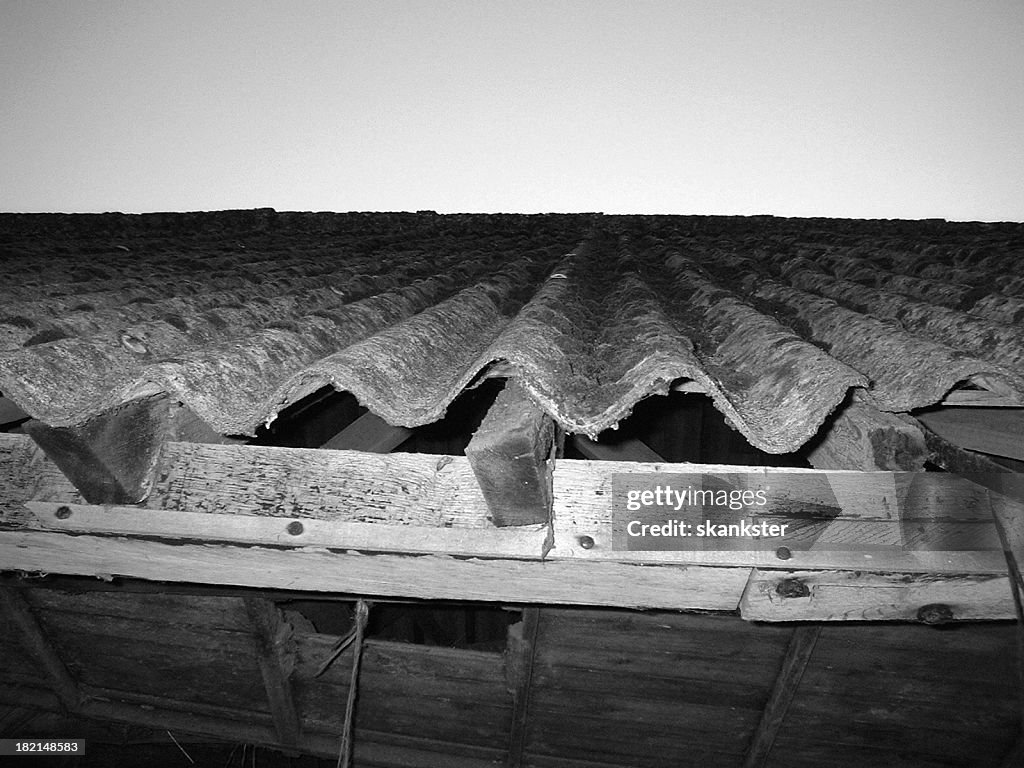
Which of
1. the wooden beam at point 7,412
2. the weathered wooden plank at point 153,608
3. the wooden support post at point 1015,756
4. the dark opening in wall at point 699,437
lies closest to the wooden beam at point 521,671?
the weathered wooden plank at point 153,608

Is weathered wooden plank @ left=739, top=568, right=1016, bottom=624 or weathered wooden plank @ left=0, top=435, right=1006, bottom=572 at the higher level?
weathered wooden plank @ left=0, top=435, right=1006, bottom=572

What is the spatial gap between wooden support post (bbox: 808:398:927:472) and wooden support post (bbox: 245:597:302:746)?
8.86 ft

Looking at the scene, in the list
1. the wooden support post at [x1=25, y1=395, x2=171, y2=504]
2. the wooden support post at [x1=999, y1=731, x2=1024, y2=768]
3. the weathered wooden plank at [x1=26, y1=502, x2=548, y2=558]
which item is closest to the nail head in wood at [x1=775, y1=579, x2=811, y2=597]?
the weathered wooden plank at [x1=26, y1=502, x2=548, y2=558]

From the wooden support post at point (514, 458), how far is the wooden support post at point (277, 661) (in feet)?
Answer: 6.74

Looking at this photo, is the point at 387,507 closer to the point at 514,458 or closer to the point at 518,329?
the point at 514,458

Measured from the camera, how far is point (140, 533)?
1.55 m

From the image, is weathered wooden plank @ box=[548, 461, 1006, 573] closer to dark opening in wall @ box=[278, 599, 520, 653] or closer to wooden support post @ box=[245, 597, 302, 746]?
wooden support post @ box=[245, 597, 302, 746]

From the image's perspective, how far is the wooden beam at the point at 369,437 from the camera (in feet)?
6.79

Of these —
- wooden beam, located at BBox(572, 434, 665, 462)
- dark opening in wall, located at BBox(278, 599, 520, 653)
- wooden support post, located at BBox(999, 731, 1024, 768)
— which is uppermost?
wooden beam, located at BBox(572, 434, 665, 462)

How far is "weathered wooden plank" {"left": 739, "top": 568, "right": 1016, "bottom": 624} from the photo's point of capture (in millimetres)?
1505

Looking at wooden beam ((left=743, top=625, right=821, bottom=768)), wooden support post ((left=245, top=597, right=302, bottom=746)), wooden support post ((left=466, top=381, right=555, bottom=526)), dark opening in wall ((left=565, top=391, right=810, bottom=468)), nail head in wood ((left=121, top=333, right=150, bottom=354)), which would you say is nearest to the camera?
wooden support post ((left=466, top=381, right=555, bottom=526))

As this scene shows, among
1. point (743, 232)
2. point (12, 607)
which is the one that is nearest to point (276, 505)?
point (12, 607)

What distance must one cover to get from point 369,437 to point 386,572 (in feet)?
2.30

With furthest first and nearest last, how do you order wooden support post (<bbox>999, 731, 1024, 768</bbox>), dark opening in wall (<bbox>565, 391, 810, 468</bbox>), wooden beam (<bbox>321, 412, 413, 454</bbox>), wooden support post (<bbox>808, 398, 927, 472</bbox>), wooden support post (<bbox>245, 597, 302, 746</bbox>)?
1. dark opening in wall (<bbox>565, 391, 810, 468</bbox>)
2. wooden support post (<bbox>245, 597, 302, 746</bbox>)
3. wooden support post (<bbox>999, 731, 1024, 768</bbox>)
4. wooden beam (<bbox>321, 412, 413, 454</bbox>)
5. wooden support post (<bbox>808, 398, 927, 472</bbox>)
